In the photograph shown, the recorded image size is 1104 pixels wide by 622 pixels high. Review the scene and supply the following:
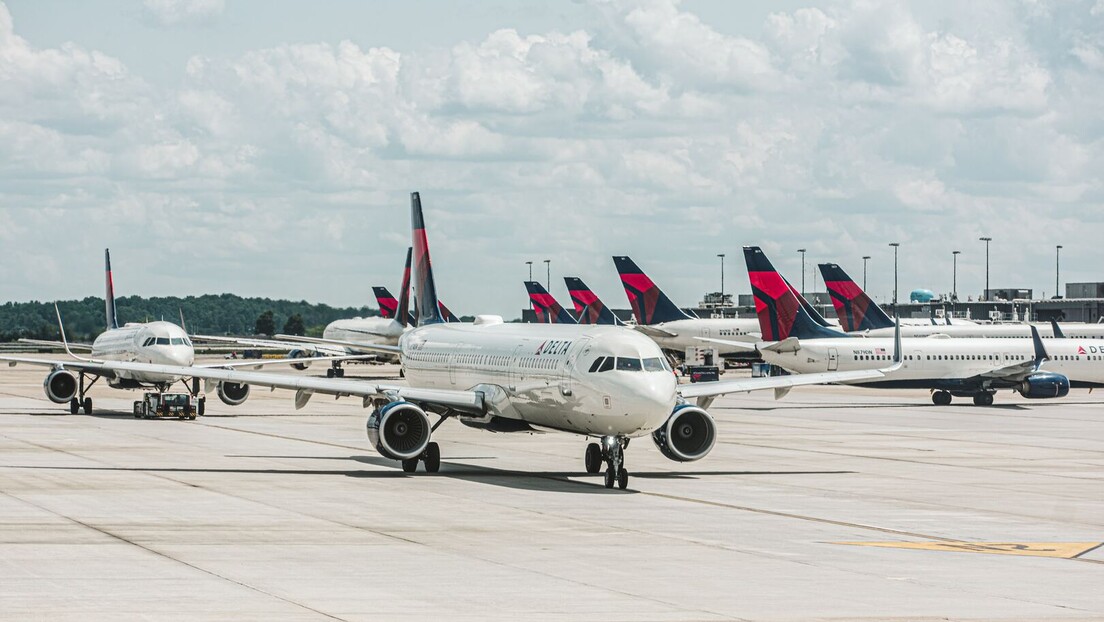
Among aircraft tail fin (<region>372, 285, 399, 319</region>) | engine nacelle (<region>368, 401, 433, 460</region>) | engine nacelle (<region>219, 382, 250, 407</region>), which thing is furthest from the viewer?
aircraft tail fin (<region>372, 285, 399, 319</region>)

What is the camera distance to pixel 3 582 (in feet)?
63.3

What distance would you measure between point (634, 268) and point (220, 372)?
8268 centimetres

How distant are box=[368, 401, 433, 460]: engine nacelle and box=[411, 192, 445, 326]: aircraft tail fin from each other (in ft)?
44.6

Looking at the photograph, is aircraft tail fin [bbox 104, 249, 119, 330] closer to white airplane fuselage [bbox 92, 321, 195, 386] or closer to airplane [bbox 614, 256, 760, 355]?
white airplane fuselage [bbox 92, 321, 195, 386]

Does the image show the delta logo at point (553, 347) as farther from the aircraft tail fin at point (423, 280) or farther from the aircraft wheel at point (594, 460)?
the aircraft tail fin at point (423, 280)

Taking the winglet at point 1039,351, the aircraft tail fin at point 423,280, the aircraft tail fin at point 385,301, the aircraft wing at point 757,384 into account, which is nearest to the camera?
the aircraft wing at point 757,384

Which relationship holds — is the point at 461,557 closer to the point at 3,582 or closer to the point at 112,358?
the point at 3,582

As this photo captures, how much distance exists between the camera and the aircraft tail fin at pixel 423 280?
1977 inches

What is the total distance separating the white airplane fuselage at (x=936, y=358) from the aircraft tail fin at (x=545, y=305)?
42.3 metres

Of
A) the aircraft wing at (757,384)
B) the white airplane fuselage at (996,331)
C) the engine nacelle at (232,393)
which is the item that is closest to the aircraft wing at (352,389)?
the aircraft wing at (757,384)

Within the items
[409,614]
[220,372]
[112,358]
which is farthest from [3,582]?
[112,358]

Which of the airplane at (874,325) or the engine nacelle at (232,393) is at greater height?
the airplane at (874,325)

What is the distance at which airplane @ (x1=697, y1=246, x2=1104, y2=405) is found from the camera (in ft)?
249

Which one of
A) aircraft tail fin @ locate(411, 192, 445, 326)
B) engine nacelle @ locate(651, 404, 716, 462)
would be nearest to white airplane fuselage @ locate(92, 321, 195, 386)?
aircraft tail fin @ locate(411, 192, 445, 326)
